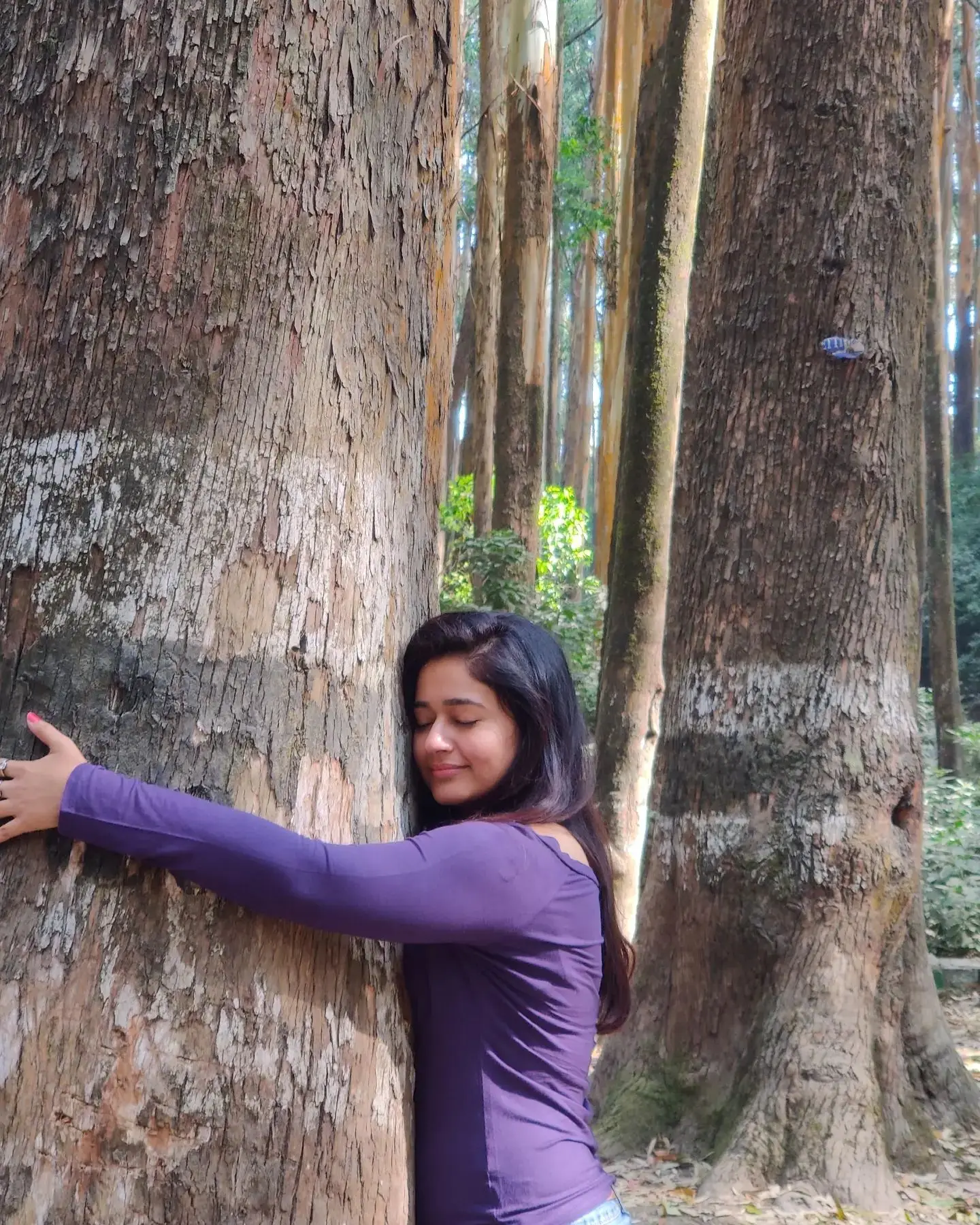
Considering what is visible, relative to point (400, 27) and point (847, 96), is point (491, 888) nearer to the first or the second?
point (400, 27)

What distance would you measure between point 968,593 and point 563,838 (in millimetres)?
20101

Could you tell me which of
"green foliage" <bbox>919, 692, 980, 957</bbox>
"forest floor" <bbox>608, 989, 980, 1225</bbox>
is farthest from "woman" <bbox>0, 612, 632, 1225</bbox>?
"green foliage" <bbox>919, 692, 980, 957</bbox>

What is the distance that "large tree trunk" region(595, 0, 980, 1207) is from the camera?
149 inches

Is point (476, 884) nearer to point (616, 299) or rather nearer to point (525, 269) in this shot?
point (525, 269)

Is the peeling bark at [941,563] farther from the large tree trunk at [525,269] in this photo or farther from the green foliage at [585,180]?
the large tree trunk at [525,269]

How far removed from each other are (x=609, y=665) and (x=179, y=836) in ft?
18.4

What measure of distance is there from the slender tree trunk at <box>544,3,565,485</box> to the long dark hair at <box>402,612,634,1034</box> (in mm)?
11243

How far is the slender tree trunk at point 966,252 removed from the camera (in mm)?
20719

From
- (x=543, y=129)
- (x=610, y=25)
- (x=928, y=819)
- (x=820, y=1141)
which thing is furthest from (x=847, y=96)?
(x=610, y=25)

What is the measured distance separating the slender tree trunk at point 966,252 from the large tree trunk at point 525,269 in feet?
38.3

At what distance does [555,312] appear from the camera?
94.3 ft

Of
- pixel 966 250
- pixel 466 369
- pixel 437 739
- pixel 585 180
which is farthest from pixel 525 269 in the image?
A: pixel 966 250

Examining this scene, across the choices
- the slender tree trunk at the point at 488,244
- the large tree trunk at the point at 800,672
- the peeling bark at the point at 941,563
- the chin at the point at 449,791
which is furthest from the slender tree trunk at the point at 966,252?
the chin at the point at 449,791

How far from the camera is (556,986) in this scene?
1.84 meters
